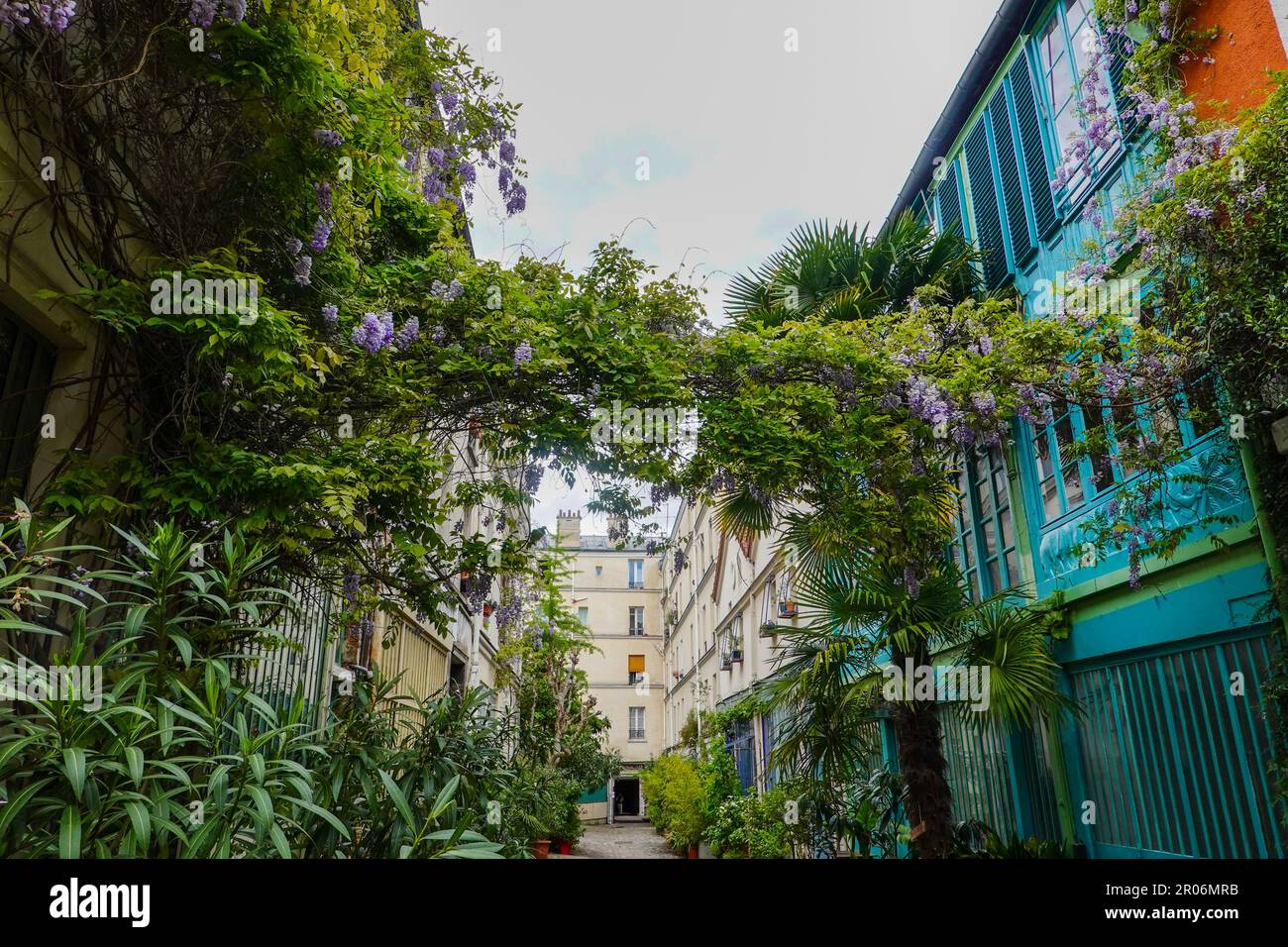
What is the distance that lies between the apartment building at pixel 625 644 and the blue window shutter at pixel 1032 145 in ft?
92.4

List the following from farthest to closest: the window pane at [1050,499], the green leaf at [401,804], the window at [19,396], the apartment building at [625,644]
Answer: the apartment building at [625,644] → the window pane at [1050,499] → the window at [19,396] → the green leaf at [401,804]

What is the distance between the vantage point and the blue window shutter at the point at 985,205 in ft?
27.8

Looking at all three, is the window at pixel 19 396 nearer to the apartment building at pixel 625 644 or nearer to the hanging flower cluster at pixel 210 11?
the hanging flower cluster at pixel 210 11

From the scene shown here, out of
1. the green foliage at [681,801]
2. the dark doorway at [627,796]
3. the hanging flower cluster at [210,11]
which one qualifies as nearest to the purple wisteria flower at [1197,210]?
the hanging flower cluster at [210,11]

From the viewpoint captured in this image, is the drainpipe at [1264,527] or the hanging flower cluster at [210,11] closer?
the hanging flower cluster at [210,11]

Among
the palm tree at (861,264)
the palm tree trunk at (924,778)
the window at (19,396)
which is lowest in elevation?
the palm tree trunk at (924,778)

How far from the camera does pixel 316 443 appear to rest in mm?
4344

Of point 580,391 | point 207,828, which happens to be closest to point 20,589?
point 207,828

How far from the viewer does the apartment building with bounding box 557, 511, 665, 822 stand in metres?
36.0

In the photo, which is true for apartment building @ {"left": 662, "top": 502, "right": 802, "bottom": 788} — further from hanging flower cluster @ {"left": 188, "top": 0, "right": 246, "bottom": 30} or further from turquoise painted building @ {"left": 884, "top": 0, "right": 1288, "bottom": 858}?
hanging flower cluster @ {"left": 188, "top": 0, "right": 246, "bottom": 30}

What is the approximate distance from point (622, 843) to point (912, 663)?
1594 cm

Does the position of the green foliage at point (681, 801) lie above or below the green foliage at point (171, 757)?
below

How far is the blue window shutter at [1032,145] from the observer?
7.49 metres

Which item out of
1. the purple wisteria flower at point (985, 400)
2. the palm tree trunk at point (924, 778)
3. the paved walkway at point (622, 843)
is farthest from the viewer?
the paved walkway at point (622, 843)
